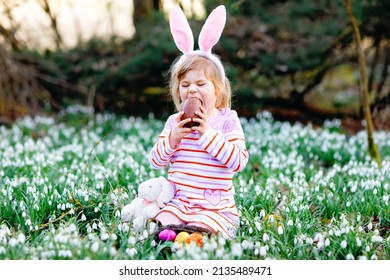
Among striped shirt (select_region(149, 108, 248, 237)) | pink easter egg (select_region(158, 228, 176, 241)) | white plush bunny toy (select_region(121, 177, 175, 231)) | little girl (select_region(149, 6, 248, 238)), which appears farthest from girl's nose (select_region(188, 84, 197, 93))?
pink easter egg (select_region(158, 228, 176, 241))

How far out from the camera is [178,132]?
303 centimetres

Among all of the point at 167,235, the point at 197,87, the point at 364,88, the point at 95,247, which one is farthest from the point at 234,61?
the point at 95,247

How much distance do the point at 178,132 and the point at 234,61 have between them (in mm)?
5066

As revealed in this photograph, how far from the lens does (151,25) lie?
8.66 metres

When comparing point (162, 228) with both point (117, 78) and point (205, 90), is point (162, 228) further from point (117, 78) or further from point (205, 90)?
point (117, 78)

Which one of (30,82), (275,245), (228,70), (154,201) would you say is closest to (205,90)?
(154,201)

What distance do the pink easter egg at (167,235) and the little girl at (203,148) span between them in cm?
13

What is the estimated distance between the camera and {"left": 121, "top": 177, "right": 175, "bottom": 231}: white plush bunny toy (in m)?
3.14

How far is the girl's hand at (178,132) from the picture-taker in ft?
9.88

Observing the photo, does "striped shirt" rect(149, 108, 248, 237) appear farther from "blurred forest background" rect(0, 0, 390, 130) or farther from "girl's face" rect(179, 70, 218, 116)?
"blurred forest background" rect(0, 0, 390, 130)

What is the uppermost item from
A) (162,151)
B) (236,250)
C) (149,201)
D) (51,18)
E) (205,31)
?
(51,18)

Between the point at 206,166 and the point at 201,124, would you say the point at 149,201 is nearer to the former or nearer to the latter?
the point at 206,166
